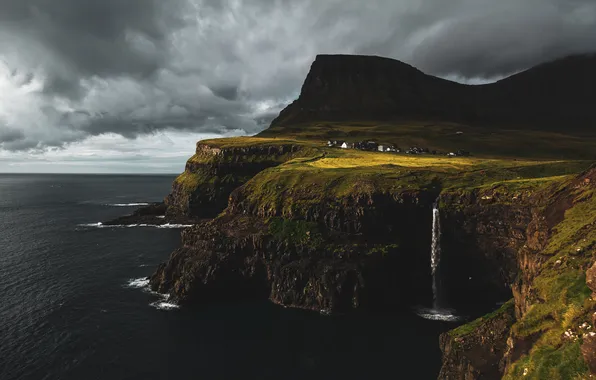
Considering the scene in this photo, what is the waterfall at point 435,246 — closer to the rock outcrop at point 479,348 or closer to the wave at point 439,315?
the wave at point 439,315

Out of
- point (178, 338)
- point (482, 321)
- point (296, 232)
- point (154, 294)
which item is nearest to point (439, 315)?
point (482, 321)

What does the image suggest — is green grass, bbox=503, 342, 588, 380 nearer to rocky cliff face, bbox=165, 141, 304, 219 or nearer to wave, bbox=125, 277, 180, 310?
wave, bbox=125, 277, 180, 310

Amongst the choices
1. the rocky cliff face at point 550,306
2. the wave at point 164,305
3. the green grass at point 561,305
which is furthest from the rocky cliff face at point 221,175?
the green grass at point 561,305

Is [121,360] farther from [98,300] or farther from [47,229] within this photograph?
[47,229]

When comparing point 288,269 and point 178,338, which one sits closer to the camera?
point 178,338

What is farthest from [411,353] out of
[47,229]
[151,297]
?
[47,229]

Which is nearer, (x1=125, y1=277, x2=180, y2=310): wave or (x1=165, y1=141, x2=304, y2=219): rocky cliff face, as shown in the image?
(x1=125, y1=277, x2=180, y2=310): wave

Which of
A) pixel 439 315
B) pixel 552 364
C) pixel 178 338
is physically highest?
pixel 552 364

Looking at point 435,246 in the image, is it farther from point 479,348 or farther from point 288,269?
point 479,348

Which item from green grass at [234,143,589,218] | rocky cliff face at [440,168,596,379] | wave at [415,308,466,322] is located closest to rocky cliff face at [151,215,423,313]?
wave at [415,308,466,322]
